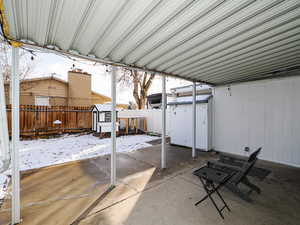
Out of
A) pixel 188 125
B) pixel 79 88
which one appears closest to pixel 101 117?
pixel 188 125

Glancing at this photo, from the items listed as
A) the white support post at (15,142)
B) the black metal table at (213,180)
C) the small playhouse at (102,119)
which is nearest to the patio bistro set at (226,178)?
the black metal table at (213,180)

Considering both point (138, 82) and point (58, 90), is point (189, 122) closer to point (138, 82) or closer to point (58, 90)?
point (138, 82)

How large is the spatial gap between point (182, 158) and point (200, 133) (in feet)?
4.76

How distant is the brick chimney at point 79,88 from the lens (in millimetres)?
12523

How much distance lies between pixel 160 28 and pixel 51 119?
8972 mm

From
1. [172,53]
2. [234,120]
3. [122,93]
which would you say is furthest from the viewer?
[122,93]

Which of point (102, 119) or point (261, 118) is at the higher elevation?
point (261, 118)

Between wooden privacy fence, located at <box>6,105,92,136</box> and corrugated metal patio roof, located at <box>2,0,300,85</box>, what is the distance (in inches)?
294

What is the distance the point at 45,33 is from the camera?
1.90m

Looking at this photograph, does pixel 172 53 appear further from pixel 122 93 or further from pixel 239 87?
pixel 122 93

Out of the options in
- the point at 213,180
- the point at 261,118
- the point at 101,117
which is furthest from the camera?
the point at 101,117

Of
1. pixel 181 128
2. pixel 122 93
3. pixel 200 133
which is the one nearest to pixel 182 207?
pixel 200 133

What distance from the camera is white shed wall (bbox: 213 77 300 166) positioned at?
13.3 feet

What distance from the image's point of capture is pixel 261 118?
4.59 metres
